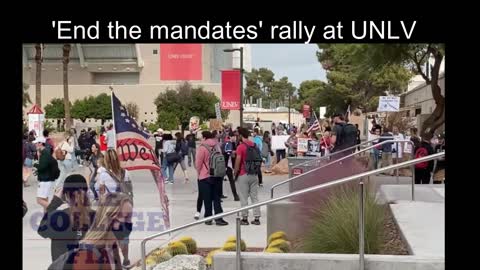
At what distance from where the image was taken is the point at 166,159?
55.9 feet

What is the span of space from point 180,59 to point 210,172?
685cm

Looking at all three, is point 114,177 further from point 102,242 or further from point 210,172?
point 210,172

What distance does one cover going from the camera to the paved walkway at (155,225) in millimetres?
8266

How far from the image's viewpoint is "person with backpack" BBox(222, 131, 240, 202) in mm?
13242

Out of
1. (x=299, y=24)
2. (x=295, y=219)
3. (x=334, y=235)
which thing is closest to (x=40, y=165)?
(x=295, y=219)

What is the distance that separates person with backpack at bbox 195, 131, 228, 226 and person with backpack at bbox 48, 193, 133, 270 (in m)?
4.91

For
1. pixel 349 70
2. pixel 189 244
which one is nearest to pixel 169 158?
pixel 189 244

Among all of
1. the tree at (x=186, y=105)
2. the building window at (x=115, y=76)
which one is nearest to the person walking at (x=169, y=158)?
the building window at (x=115, y=76)

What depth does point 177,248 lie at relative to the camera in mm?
7434

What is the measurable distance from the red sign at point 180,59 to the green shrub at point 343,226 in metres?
2.55
